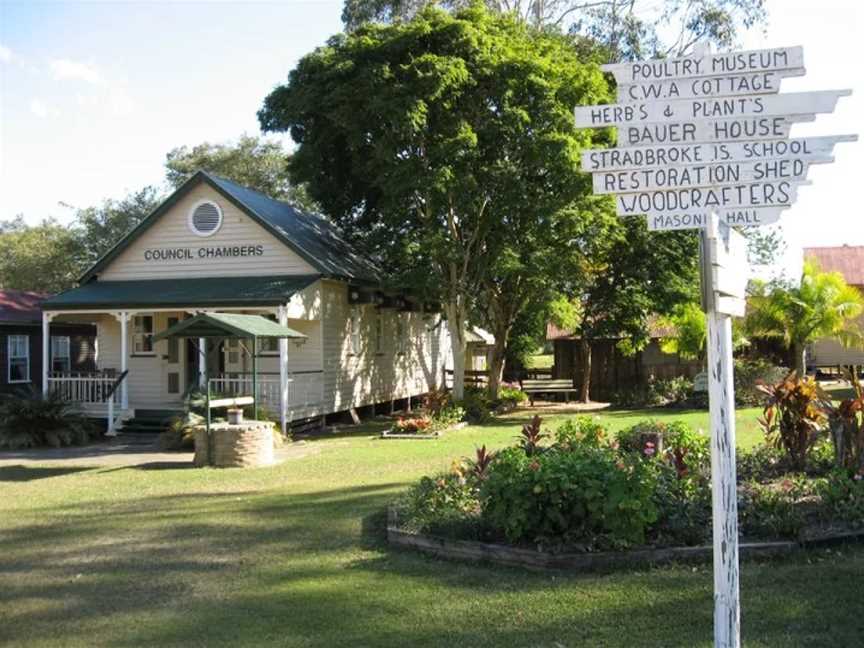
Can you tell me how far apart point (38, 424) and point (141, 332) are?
463 cm

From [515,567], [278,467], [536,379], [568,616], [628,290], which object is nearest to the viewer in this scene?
[568,616]

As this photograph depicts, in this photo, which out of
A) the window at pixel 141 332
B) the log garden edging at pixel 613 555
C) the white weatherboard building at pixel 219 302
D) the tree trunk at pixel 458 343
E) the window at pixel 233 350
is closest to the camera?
the log garden edging at pixel 613 555

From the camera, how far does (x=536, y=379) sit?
1221 inches

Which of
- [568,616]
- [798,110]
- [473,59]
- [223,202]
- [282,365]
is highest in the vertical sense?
[473,59]

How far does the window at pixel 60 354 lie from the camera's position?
2578cm

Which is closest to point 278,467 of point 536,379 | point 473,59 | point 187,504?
point 187,504

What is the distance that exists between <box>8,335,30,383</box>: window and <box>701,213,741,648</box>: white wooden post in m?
24.6

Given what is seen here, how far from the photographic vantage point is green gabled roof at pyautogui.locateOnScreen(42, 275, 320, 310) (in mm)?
18547

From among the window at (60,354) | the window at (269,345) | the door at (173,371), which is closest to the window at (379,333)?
the window at (269,345)

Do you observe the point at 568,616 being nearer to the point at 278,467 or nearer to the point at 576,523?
the point at 576,523

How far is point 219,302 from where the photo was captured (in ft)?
60.7

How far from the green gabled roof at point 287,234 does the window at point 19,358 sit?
4808mm

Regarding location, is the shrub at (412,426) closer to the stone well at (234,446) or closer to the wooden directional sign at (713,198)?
the stone well at (234,446)

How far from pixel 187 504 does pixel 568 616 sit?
20.0ft
